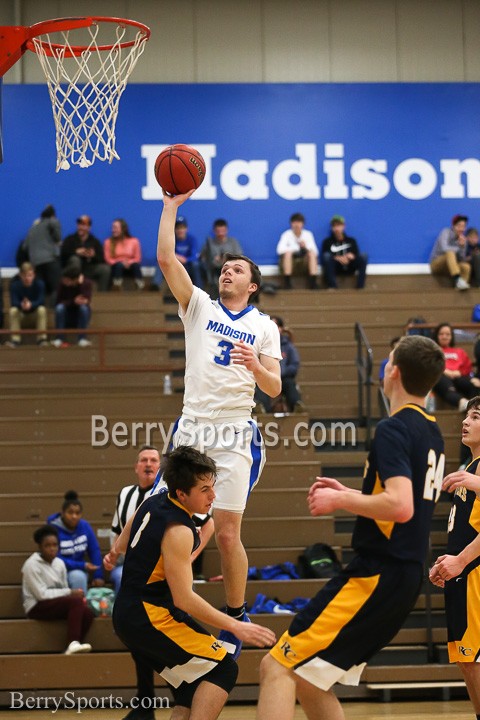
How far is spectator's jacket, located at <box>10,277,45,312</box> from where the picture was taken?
1418 centimetres

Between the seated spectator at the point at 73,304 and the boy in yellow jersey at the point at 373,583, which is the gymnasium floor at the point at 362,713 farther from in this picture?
the seated spectator at the point at 73,304

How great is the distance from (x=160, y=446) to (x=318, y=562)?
2.48 meters

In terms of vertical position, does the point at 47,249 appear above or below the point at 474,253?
above

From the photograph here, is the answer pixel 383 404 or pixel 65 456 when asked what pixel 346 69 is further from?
pixel 65 456

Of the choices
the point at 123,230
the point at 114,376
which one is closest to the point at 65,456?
the point at 114,376

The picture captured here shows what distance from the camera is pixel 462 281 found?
15.3 meters

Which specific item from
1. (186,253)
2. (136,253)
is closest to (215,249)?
(186,253)

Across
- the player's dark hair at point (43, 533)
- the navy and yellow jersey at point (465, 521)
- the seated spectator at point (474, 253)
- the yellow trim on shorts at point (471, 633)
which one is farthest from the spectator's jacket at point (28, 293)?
the yellow trim on shorts at point (471, 633)

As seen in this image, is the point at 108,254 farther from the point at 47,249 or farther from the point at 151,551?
the point at 151,551

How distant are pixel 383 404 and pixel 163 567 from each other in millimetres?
7046

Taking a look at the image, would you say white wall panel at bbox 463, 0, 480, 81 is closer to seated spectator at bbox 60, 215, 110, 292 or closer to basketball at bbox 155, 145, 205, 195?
seated spectator at bbox 60, 215, 110, 292

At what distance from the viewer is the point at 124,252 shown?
15523 mm

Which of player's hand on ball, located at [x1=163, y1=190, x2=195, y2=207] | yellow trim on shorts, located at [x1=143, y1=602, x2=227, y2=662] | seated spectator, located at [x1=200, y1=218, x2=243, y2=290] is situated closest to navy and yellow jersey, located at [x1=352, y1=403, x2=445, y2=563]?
yellow trim on shorts, located at [x1=143, y1=602, x2=227, y2=662]

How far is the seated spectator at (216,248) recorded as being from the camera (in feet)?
49.1
